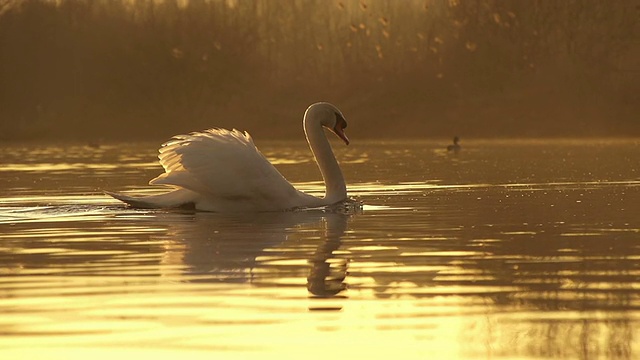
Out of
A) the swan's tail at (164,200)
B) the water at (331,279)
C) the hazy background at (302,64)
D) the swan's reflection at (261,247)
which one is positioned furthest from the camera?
the hazy background at (302,64)

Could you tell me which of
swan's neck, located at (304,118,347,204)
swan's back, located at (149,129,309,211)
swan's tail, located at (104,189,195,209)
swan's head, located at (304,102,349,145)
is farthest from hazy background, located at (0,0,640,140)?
swan's back, located at (149,129,309,211)

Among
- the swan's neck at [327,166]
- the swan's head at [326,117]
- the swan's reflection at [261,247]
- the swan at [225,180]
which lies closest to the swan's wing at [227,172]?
the swan at [225,180]

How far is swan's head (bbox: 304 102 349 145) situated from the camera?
20.7m

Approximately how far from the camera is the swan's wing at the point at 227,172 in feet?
60.1

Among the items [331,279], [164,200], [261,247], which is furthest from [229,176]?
[331,279]

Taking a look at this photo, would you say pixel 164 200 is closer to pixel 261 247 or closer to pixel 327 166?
pixel 327 166

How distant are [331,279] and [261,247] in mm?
2712

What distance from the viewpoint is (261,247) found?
14.5 m

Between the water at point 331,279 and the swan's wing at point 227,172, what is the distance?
0.30 m

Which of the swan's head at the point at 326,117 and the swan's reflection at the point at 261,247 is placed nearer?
the swan's reflection at the point at 261,247

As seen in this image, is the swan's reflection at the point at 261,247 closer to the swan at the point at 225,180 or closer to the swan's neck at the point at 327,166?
the swan at the point at 225,180

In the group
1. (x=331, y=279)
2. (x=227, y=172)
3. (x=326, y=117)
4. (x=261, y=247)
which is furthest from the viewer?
(x=326, y=117)

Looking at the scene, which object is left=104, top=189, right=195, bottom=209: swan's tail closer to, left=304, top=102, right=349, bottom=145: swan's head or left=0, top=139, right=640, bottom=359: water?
left=0, top=139, right=640, bottom=359: water

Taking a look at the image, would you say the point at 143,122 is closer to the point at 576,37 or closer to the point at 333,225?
the point at 576,37
